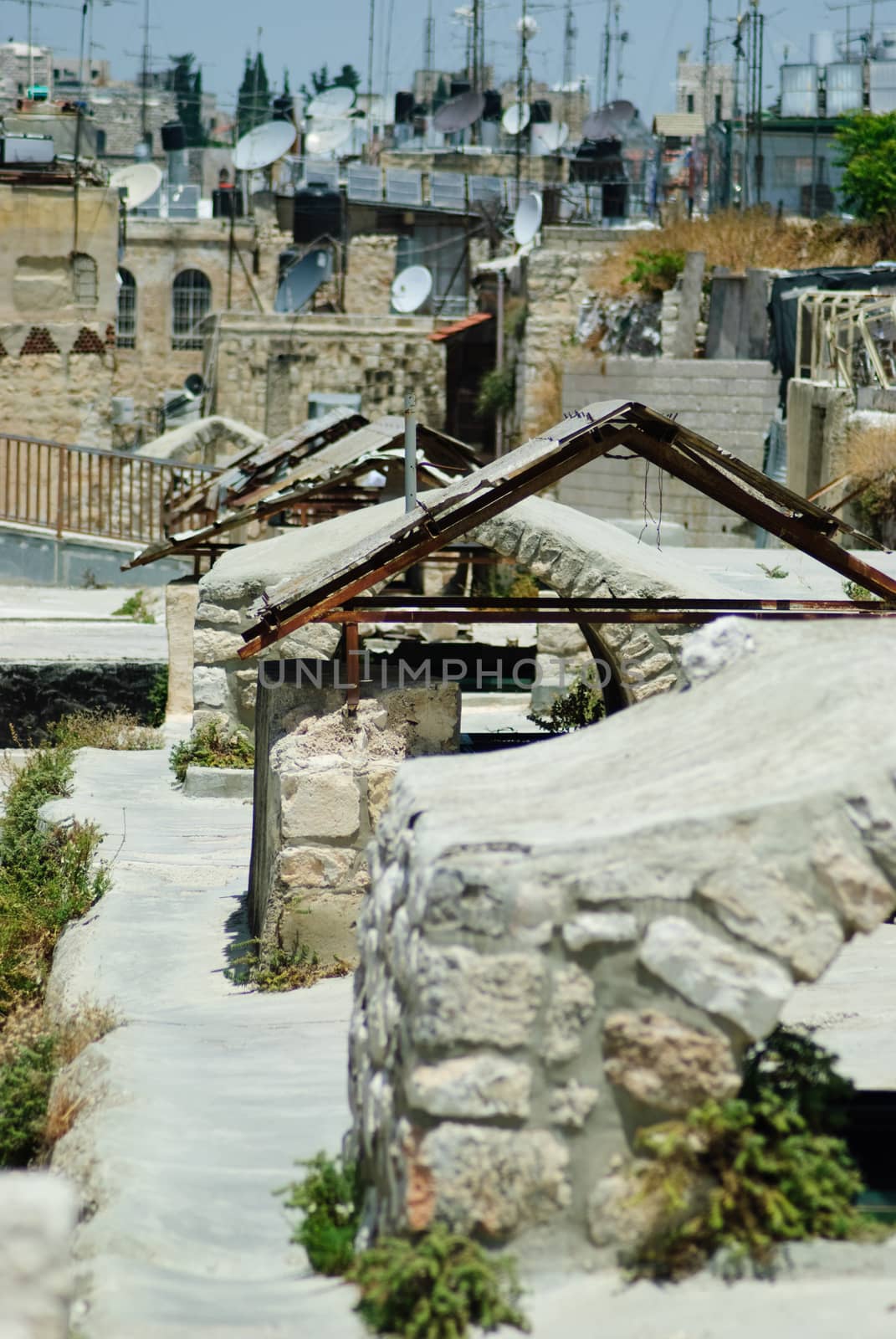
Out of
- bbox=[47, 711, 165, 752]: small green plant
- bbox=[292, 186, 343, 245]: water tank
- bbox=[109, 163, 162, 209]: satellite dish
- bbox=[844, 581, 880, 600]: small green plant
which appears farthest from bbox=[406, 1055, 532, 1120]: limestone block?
bbox=[109, 163, 162, 209]: satellite dish

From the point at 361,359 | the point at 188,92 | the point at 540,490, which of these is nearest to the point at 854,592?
the point at 540,490

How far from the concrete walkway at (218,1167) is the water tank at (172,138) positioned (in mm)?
52047

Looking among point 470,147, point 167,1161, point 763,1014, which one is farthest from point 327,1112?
point 470,147

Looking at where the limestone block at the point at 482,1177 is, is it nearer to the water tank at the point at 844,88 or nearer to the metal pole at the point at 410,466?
the metal pole at the point at 410,466

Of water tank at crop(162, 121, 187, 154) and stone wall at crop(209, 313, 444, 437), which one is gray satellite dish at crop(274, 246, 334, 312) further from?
water tank at crop(162, 121, 187, 154)

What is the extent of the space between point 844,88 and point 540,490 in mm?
40711

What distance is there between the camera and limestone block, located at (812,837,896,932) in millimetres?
3520

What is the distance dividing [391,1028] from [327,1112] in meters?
1.25

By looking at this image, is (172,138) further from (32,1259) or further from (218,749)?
(32,1259)

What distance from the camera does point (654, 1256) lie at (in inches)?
141

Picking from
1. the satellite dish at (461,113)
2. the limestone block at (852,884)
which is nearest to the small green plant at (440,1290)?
the limestone block at (852,884)

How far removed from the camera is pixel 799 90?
4328 cm

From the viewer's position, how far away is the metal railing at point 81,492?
64.6 feet

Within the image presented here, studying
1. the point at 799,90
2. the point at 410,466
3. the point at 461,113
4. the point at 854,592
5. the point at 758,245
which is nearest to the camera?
the point at 410,466
